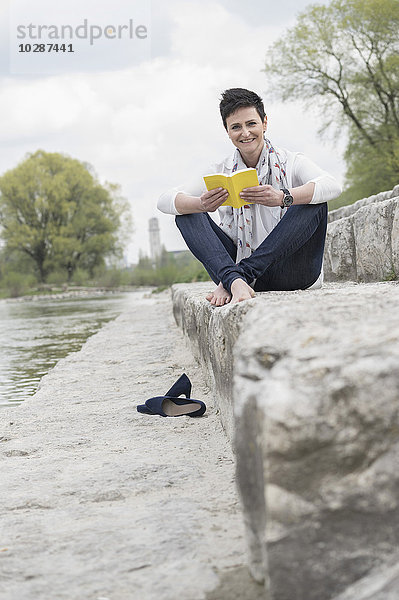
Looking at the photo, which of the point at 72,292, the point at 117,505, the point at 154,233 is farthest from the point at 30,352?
the point at 154,233

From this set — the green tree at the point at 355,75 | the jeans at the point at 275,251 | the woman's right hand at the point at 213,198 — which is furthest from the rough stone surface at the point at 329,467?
the green tree at the point at 355,75

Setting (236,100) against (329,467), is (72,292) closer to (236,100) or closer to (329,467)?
(236,100)

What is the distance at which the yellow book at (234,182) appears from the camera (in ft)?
8.75

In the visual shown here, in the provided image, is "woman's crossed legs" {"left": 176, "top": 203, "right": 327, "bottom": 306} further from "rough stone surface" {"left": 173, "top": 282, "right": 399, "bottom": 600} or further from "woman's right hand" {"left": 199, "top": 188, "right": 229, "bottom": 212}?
"rough stone surface" {"left": 173, "top": 282, "right": 399, "bottom": 600}

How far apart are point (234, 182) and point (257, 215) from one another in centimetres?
44

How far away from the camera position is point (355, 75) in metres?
18.4

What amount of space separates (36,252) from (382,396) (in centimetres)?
3906

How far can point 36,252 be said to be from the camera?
38500 millimetres

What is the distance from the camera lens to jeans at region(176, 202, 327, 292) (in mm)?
2785

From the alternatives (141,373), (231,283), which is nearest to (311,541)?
(231,283)

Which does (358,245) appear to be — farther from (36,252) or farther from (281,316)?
(36,252)

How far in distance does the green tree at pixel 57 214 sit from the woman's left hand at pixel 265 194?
1403 inches

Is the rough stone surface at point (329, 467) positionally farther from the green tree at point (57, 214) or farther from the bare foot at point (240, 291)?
the green tree at point (57, 214)

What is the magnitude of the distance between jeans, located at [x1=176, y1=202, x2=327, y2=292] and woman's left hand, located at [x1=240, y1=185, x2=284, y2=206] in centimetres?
11
